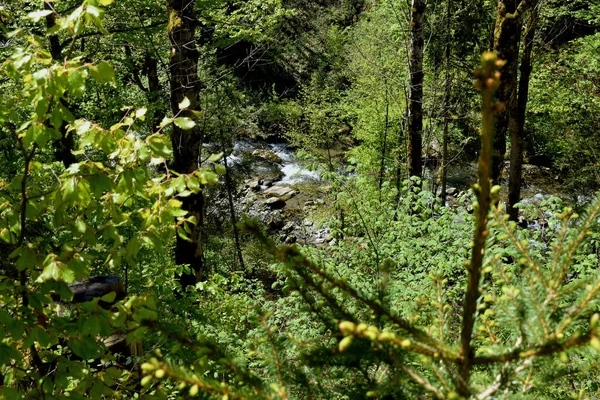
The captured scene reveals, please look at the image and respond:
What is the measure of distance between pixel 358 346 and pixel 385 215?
4.02 metres

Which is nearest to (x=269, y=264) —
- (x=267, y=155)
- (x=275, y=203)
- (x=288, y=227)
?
(x=288, y=227)

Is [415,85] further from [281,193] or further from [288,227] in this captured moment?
[281,193]

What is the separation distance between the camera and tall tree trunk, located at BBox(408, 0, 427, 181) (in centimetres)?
745

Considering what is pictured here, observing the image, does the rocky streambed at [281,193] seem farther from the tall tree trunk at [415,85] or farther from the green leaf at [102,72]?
the green leaf at [102,72]

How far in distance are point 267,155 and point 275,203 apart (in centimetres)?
473

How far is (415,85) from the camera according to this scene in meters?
7.69

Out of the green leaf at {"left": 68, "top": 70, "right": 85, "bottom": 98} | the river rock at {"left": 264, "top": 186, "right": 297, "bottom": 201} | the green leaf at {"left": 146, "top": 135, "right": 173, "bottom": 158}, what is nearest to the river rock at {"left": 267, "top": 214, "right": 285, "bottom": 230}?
the river rock at {"left": 264, "top": 186, "right": 297, "bottom": 201}

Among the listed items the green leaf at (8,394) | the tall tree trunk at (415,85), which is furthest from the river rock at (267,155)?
the green leaf at (8,394)

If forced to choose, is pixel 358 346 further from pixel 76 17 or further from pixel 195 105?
pixel 195 105

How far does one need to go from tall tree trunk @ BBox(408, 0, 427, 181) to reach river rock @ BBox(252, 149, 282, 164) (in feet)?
51.0

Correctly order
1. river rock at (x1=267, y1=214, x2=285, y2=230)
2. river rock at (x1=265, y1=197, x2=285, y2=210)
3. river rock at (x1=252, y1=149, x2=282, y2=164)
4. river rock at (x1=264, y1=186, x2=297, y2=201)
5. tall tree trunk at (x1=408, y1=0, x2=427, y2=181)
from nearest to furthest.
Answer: tall tree trunk at (x1=408, y1=0, x2=427, y2=181), river rock at (x1=267, y1=214, x2=285, y2=230), river rock at (x1=265, y1=197, x2=285, y2=210), river rock at (x1=264, y1=186, x2=297, y2=201), river rock at (x1=252, y1=149, x2=282, y2=164)

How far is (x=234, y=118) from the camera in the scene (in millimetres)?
15867

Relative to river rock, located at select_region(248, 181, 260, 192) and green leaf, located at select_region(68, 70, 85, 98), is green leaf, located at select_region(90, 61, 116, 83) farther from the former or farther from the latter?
river rock, located at select_region(248, 181, 260, 192)

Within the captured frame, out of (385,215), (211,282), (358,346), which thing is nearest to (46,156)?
(211,282)
